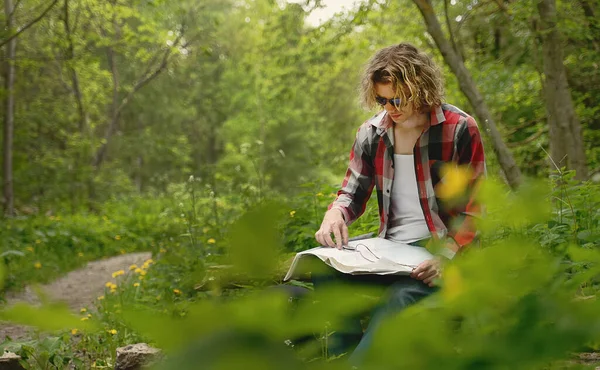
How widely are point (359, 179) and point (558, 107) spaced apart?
10.3 ft

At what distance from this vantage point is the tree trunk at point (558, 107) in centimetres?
511

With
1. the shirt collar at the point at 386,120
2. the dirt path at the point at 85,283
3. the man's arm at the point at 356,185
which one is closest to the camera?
the shirt collar at the point at 386,120

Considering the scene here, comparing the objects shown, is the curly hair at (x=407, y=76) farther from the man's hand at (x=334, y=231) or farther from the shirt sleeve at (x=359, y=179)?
the man's hand at (x=334, y=231)

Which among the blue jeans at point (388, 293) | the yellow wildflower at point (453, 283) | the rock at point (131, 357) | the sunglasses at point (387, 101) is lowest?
the rock at point (131, 357)

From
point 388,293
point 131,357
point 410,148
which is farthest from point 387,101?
point 131,357

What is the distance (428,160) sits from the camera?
252 cm

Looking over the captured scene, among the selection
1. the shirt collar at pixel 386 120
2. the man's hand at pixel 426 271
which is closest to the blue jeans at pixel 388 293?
the man's hand at pixel 426 271

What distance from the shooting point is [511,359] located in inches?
19.3

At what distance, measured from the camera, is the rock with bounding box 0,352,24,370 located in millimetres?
2715

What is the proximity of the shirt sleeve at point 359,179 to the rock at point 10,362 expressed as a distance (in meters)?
1.55

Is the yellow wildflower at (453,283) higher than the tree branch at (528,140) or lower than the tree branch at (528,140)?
lower

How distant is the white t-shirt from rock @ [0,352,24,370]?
169 centimetres

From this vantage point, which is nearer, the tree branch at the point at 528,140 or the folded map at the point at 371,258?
the folded map at the point at 371,258

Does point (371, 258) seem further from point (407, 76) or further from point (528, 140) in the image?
point (528, 140)
